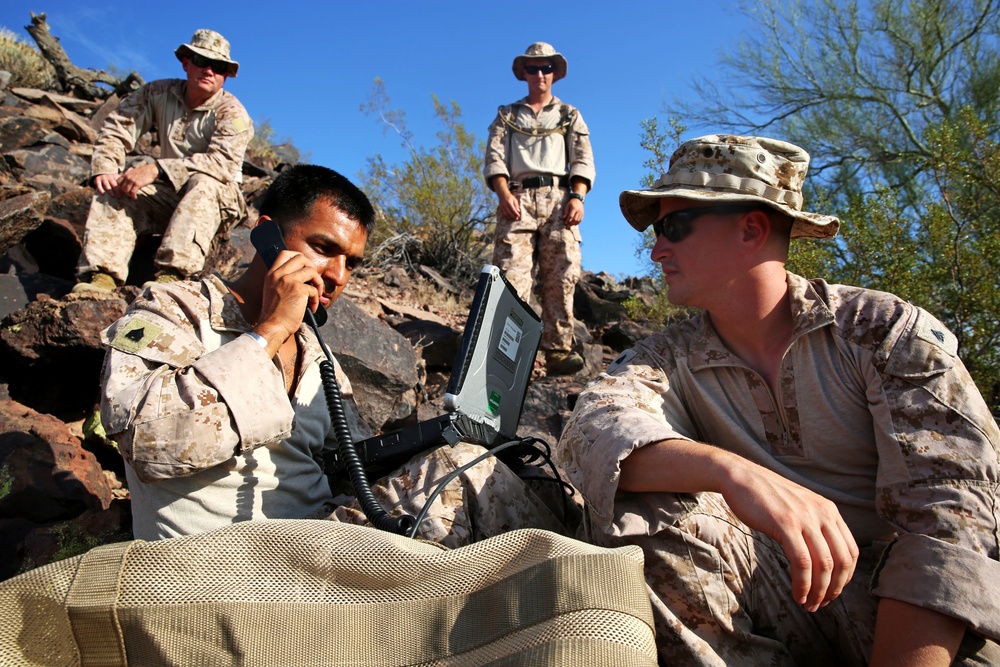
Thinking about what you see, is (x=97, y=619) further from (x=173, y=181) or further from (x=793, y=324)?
(x=173, y=181)

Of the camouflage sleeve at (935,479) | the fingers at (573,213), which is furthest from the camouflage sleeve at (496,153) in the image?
the camouflage sleeve at (935,479)

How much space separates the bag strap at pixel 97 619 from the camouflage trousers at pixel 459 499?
36.6 inches

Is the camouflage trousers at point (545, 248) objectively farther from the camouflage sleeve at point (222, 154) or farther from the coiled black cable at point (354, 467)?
the coiled black cable at point (354, 467)

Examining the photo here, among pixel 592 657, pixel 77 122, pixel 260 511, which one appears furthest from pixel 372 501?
pixel 77 122

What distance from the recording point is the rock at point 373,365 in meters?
5.53

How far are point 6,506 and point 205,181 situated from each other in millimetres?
3132

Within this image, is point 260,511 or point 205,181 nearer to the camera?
point 260,511

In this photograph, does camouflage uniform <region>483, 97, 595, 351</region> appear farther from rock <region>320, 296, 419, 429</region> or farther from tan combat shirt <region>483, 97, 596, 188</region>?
rock <region>320, 296, 419, 429</region>

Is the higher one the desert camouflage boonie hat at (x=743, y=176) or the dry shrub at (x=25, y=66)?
the dry shrub at (x=25, y=66)

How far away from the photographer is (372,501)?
2.28 meters

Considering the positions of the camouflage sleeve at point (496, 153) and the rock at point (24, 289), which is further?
the camouflage sleeve at point (496, 153)

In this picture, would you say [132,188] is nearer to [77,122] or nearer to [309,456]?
[309,456]

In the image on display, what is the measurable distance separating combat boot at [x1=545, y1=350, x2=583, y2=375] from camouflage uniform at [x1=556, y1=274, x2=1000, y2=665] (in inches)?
194

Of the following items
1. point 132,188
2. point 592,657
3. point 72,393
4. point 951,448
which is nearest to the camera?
point 592,657
